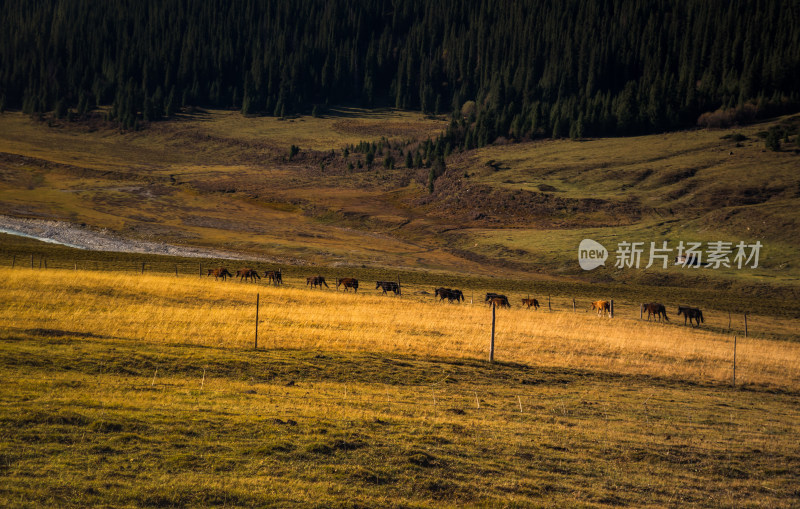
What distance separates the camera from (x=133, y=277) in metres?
44.8

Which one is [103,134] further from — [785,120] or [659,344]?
[659,344]

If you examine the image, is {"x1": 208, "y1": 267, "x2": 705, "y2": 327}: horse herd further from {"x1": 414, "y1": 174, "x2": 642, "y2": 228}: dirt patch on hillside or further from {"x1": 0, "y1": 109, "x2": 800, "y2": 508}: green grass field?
{"x1": 414, "y1": 174, "x2": 642, "y2": 228}: dirt patch on hillside

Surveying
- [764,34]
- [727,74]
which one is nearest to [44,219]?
[727,74]

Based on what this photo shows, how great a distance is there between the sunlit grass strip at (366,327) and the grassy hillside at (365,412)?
20 centimetres

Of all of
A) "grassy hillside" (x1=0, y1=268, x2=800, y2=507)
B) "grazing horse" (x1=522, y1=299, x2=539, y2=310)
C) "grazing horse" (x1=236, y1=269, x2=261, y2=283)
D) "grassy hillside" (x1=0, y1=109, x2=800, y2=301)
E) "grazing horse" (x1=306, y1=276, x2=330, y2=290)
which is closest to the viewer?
"grassy hillside" (x1=0, y1=268, x2=800, y2=507)

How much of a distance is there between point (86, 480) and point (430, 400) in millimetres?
11232

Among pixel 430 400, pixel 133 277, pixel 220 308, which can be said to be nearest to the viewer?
pixel 430 400

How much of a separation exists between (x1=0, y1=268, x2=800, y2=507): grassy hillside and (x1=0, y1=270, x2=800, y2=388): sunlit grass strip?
204 millimetres

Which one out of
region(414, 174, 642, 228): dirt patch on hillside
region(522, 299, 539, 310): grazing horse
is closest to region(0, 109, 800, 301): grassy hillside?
region(414, 174, 642, 228): dirt patch on hillside

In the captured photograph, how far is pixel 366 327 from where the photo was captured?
34.0 metres

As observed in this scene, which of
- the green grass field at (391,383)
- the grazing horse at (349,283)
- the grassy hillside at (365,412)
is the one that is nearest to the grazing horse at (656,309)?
the green grass field at (391,383)

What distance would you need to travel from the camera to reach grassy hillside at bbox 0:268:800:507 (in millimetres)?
13656

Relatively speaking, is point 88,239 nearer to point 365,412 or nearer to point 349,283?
point 349,283

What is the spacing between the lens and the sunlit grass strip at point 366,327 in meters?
29.2
